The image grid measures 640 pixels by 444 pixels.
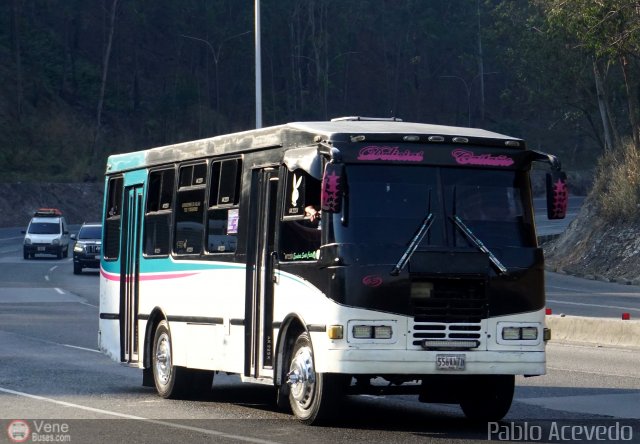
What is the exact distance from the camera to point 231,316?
13.5 m

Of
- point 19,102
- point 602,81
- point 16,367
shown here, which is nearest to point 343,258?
point 16,367

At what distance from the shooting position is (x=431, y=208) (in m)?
11.9

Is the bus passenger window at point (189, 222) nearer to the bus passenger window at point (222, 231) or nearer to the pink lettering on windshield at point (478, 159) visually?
the bus passenger window at point (222, 231)

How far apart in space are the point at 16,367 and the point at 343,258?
7.92 meters

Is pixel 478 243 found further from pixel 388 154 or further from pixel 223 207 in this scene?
pixel 223 207

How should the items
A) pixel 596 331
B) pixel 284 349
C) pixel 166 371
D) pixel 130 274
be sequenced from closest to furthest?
pixel 284 349 → pixel 166 371 → pixel 130 274 → pixel 596 331

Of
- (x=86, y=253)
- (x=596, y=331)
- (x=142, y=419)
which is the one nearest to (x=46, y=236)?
(x=86, y=253)

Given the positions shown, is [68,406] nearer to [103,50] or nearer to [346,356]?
[346,356]

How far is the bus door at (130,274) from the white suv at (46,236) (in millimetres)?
44448

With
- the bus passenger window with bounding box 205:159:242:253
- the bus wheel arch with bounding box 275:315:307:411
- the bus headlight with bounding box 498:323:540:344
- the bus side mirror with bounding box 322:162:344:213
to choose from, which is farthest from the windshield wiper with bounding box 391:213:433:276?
the bus passenger window with bounding box 205:159:242:253

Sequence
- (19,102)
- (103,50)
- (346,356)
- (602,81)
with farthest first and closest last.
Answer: (103,50) → (19,102) → (602,81) → (346,356)

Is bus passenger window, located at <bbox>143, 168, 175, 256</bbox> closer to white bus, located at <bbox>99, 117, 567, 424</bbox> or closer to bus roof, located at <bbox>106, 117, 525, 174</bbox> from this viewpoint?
bus roof, located at <bbox>106, 117, 525, 174</bbox>

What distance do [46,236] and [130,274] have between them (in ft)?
148

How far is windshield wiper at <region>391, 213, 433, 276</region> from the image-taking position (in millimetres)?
11430
